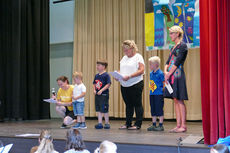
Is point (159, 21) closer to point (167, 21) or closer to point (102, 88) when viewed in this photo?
point (167, 21)

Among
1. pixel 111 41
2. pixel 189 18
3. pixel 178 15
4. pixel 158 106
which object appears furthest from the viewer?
pixel 111 41

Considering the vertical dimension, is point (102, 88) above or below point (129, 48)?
below

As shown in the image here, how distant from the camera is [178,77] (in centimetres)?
354

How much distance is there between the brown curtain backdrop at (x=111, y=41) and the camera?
5.75m

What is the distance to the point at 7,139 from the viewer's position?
347 cm

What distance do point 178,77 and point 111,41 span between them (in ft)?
9.81

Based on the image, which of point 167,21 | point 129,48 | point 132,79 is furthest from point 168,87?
Result: point 167,21

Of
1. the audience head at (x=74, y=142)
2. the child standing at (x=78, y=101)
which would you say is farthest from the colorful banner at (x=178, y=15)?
the audience head at (x=74, y=142)

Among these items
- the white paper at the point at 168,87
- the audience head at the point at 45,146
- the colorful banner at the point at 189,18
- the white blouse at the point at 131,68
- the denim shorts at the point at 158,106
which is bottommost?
the audience head at the point at 45,146

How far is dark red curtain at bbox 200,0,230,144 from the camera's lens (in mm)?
2592

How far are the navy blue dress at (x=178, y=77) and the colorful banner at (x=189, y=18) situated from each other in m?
0.50

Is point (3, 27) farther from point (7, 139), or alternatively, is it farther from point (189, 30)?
point (189, 30)

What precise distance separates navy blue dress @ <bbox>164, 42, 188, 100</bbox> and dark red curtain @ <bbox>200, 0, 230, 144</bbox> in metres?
0.74

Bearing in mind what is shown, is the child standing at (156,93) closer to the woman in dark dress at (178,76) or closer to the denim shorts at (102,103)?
the woman in dark dress at (178,76)
